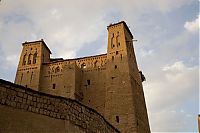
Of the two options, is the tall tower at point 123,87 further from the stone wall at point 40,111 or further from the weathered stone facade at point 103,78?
the stone wall at point 40,111

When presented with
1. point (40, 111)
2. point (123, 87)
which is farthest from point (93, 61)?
point (40, 111)

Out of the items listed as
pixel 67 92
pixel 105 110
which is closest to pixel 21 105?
pixel 105 110

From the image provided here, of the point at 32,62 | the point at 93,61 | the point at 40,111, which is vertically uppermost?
the point at 32,62

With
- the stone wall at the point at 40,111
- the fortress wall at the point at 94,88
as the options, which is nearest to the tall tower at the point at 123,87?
the fortress wall at the point at 94,88

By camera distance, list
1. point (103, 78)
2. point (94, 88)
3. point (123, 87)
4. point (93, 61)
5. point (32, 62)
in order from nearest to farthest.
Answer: point (123, 87) < point (94, 88) < point (103, 78) < point (93, 61) < point (32, 62)

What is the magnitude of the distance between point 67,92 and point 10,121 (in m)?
23.1

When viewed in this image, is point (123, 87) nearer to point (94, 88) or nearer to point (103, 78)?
point (103, 78)

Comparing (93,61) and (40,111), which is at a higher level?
(93,61)

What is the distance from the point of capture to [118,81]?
91.2 feet

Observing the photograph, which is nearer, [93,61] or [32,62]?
[93,61]

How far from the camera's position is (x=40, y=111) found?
250 inches

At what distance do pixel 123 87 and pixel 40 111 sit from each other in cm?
2123

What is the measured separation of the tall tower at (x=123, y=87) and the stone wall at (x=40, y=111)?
1820cm

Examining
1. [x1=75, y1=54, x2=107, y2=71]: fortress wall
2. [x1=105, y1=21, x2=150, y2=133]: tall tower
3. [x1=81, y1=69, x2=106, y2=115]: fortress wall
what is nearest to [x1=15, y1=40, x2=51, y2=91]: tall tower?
[x1=75, y1=54, x2=107, y2=71]: fortress wall
